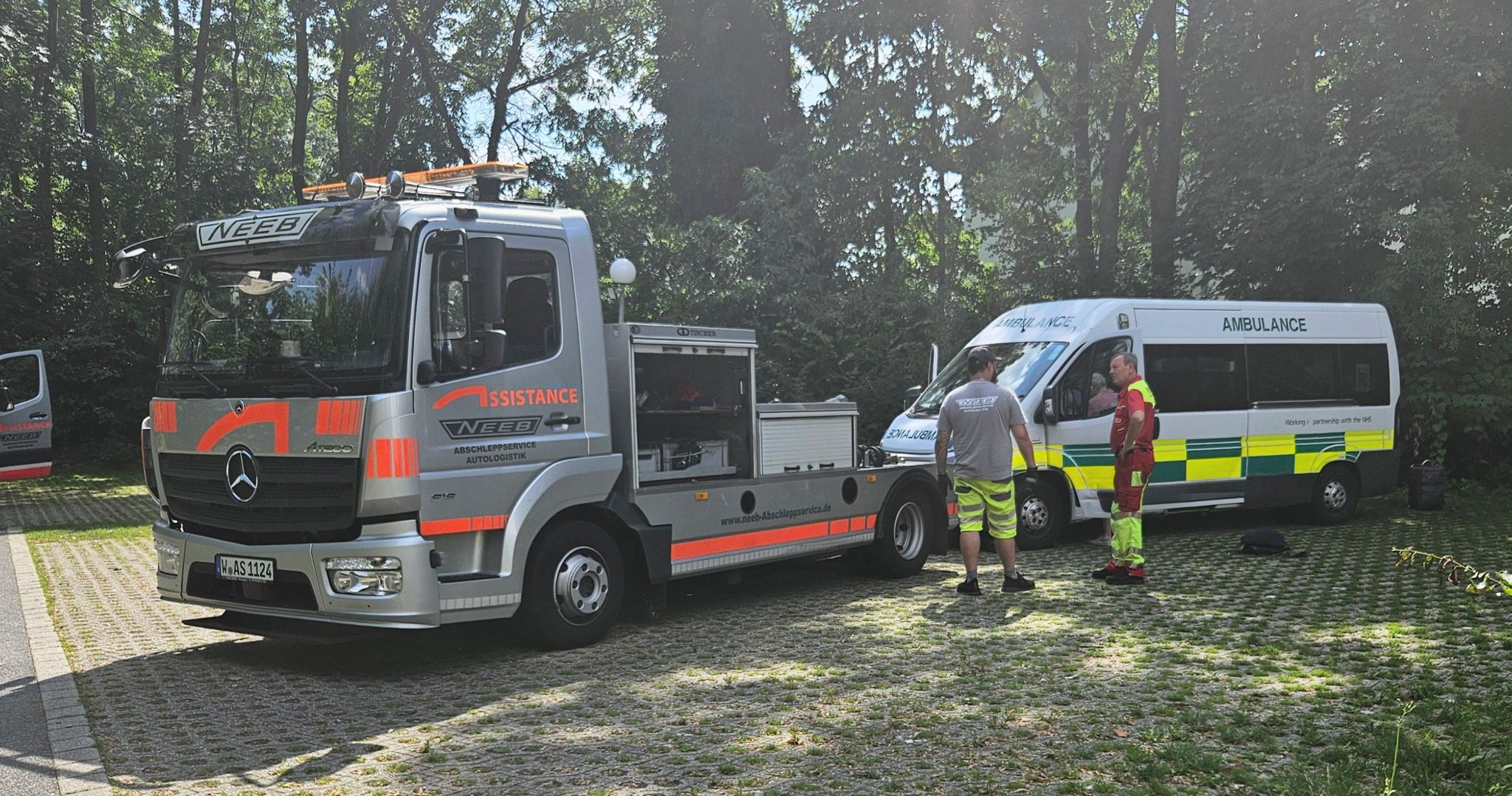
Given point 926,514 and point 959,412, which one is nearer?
point 959,412

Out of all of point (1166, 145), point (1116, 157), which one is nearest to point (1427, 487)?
point (1166, 145)

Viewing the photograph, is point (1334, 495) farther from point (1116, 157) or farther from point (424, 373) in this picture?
point (424, 373)

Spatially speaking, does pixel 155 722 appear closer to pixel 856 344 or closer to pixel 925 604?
pixel 925 604

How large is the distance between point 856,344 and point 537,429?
12435 millimetres

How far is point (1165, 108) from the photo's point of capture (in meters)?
23.3

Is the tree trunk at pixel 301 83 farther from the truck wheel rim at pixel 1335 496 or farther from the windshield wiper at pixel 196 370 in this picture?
the truck wheel rim at pixel 1335 496

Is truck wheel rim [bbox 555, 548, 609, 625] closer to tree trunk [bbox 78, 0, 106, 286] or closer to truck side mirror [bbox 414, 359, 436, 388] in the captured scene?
truck side mirror [bbox 414, 359, 436, 388]

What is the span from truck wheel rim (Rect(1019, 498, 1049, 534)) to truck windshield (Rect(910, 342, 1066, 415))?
104 cm

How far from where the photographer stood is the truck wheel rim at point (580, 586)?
26.0ft

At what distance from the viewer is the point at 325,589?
7059 mm

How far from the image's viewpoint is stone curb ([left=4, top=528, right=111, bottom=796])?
17.1 ft

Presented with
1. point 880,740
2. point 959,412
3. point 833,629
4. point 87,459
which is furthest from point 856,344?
point 87,459

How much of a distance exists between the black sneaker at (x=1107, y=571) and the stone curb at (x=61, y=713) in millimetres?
7467

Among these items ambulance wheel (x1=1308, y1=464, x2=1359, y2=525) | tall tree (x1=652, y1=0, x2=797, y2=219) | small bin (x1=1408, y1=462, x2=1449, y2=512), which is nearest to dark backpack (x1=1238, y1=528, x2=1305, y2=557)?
ambulance wheel (x1=1308, y1=464, x2=1359, y2=525)
